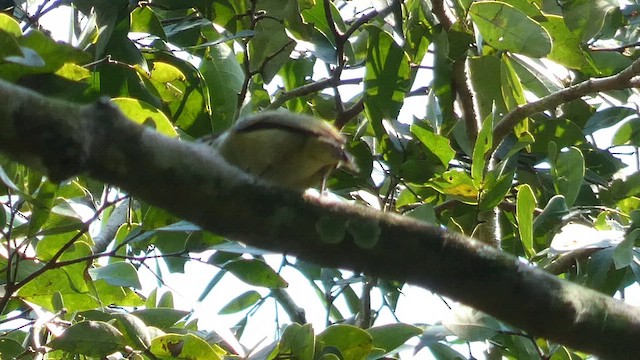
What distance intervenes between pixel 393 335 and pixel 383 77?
574 mm

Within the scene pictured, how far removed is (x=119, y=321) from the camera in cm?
167

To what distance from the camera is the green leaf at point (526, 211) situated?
5.58ft

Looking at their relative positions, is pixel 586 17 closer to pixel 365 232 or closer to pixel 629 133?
pixel 629 133

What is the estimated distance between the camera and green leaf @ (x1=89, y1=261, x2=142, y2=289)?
1835mm

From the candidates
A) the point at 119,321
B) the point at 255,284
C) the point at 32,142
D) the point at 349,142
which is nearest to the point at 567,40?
the point at 349,142

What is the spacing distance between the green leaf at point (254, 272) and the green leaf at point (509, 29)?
756 millimetres

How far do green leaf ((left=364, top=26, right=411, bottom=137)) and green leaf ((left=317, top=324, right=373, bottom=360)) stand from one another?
19.4 inches

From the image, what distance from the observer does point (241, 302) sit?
2.21m

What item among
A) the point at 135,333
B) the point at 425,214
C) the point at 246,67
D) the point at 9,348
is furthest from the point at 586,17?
the point at 9,348

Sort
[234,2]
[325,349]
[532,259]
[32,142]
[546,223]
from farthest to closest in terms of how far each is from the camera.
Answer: [234,2]
[546,223]
[532,259]
[325,349]
[32,142]

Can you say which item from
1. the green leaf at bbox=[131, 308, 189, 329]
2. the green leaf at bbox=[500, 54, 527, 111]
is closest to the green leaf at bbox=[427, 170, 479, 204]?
the green leaf at bbox=[500, 54, 527, 111]

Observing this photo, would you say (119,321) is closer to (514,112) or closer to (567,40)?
(514,112)

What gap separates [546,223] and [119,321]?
3.21 feet

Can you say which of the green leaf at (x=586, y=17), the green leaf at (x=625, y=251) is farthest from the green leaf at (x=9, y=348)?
the green leaf at (x=586, y=17)
